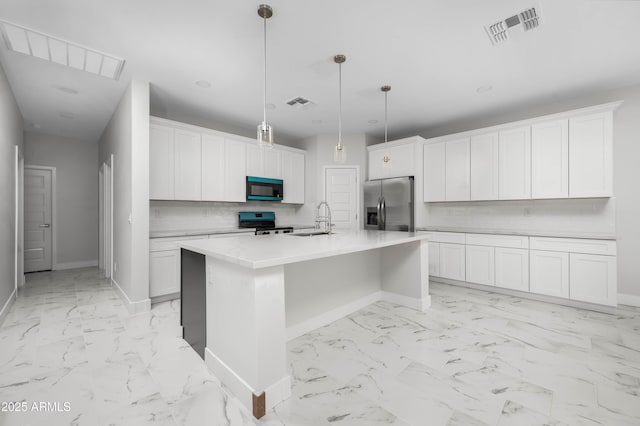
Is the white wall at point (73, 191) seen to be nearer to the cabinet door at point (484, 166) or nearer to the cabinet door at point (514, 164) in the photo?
the cabinet door at point (484, 166)

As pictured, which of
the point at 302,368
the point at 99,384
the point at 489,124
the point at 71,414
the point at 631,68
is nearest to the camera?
the point at 71,414

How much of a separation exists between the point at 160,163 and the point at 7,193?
1.53 m

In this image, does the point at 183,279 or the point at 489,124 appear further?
the point at 489,124

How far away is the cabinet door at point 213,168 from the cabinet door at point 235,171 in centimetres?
7

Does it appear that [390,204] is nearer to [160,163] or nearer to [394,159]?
[394,159]

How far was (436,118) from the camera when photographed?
455cm

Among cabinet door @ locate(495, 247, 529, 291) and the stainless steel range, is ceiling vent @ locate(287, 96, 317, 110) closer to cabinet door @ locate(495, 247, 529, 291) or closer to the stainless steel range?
the stainless steel range

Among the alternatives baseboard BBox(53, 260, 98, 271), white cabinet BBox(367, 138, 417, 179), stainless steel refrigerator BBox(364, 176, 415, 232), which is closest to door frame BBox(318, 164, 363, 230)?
stainless steel refrigerator BBox(364, 176, 415, 232)

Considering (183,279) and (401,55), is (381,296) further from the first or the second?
(401,55)

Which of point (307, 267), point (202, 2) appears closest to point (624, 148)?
point (307, 267)

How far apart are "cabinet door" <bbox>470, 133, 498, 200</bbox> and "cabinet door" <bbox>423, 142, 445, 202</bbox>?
45cm

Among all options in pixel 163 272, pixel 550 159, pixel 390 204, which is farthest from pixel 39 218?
pixel 550 159

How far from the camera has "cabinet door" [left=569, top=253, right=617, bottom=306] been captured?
3.09 metres

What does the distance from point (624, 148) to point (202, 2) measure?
4891 millimetres
